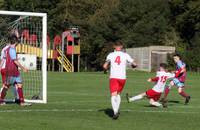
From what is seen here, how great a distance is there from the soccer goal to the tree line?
5072cm

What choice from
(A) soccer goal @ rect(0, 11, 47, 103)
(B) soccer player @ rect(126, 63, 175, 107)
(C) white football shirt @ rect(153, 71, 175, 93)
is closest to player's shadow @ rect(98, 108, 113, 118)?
(B) soccer player @ rect(126, 63, 175, 107)

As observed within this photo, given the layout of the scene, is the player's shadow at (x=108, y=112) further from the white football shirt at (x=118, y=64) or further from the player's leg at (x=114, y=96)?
the white football shirt at (x=118, y=64)

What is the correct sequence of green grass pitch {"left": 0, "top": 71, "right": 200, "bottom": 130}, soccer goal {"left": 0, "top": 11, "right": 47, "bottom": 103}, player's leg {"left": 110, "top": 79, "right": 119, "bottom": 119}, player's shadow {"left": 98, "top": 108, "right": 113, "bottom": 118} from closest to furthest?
1. green grass pitch {"left": 0, "top": 71, "right": 200, "bottom": 130}
2. player's leg {"left": 110, "top": 79, "right": 119, "bottom": 119}
3. player's shadow {"left": 98, "top": 108, "right": 113, "bottom": 118}
4. soccer goal {"left": 0, "top": 11, "right": 47, "bottom": 103}

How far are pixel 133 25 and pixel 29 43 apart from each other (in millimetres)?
56168

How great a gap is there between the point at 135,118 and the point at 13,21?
333 inches

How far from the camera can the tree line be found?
7656 cm

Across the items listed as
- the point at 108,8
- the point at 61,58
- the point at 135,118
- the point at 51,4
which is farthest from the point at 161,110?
the point at 51,4

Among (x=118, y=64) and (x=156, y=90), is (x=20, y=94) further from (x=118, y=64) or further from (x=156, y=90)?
(x=156, y=90)

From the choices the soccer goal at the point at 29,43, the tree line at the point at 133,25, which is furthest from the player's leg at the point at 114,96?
the tree line at the point at 133,25

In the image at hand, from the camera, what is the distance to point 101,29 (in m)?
77.8

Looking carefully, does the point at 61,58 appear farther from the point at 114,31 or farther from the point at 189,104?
the point at 189,104

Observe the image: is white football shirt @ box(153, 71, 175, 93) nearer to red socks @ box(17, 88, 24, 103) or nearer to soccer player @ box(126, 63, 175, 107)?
soccer player @ box(126, 63, 175, 107)

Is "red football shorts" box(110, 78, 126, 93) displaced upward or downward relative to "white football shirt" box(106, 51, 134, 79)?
downward

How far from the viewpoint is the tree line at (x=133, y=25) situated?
7656cm
